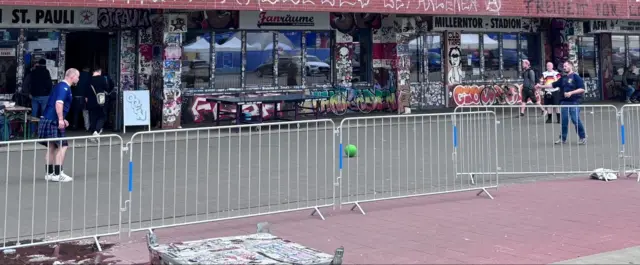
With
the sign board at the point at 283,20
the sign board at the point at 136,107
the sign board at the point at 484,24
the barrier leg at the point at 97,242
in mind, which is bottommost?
the barrier leg at the point at 97,242

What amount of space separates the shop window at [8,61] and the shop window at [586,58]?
20.2 meters

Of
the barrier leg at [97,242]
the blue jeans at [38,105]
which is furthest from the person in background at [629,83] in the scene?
the barrier leg at [97,242]

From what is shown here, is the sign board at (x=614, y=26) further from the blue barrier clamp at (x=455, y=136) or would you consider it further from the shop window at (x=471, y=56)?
the blue barrier clamp at (x=455, y=136)

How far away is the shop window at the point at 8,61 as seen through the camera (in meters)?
18.4

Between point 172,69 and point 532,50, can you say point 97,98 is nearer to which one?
point 172,69

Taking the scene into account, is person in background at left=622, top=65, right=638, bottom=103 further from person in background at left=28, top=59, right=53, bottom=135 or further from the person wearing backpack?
person in background at left=28, top=59, right=53, bottom=135

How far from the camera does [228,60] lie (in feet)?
71.3

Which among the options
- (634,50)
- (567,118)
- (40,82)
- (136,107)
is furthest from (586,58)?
(40,82)

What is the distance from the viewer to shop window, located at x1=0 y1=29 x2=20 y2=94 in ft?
60.4

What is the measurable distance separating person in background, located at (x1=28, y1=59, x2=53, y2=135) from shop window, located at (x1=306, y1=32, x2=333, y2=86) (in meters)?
8.03

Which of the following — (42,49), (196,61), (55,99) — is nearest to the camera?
(55,99)

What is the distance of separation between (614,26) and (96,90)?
1935 cm

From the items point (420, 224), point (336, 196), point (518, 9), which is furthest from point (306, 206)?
point (518, 9)

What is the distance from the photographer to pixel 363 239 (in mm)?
8164
